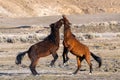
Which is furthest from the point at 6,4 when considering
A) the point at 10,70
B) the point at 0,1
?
the point at 10,70

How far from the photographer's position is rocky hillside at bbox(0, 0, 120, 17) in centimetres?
9019

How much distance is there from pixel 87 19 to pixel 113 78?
183ft

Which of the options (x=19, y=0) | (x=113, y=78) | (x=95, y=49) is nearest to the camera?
(x=113, y=78)

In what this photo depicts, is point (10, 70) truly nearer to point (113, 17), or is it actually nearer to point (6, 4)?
point (113, 17)

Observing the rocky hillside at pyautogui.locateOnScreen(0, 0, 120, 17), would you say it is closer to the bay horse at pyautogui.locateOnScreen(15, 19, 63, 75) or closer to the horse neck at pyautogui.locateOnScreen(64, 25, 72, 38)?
the bay horse at pyautogui.locateOnScreen(15, 19, 63, 75)

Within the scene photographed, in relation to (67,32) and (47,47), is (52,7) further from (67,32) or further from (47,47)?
Result: (67,32)

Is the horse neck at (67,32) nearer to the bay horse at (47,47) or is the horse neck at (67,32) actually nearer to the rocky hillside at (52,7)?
the bay horse at (47,47)

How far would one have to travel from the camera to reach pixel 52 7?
9731cm

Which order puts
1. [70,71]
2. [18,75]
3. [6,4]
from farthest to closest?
1. [6,4]
2. [70,71]
3. [18,75]

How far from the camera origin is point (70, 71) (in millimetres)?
20828

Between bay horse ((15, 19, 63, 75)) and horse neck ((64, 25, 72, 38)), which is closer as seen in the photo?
horse neck ((64, 25, 72, 38))

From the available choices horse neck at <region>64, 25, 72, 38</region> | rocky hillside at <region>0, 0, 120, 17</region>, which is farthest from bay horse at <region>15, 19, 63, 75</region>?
rocky hillside at <region>0, 0, 120, 17</region>

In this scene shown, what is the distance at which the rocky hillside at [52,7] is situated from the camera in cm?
9019

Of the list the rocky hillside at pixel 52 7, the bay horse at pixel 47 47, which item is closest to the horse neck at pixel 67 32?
the bay horse at pixel 47 47
